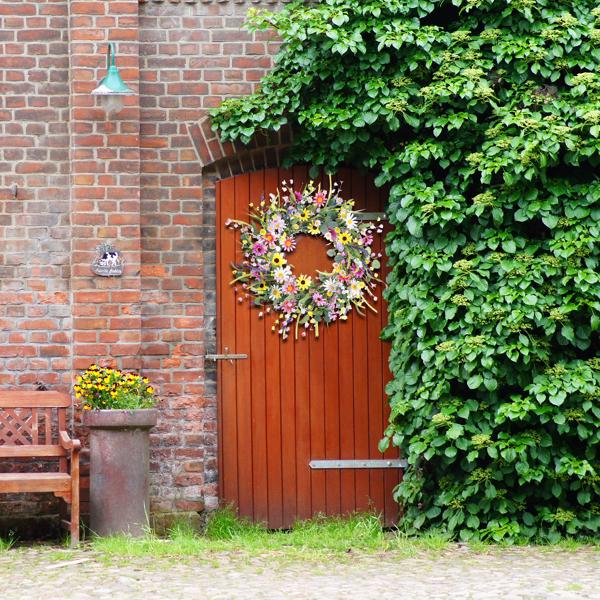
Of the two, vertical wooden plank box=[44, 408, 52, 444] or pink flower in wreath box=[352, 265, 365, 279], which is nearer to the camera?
vertical wooden plank box=[44, 408, 52, 444]

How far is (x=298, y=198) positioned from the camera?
8188mm

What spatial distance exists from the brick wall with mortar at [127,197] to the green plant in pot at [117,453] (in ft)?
1.16

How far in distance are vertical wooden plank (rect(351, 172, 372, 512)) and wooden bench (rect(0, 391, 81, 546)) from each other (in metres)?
2.01

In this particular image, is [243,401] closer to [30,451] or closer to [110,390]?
[110,390]

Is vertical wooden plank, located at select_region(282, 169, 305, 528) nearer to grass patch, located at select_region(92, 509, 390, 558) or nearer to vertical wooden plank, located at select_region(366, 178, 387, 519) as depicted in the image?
grass patch, located at select_region(92, 509, 390, 558)

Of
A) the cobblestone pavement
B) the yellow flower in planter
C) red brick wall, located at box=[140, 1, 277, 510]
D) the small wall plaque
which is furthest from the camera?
red brick wall, located at box=[140, 1, 277, 510]

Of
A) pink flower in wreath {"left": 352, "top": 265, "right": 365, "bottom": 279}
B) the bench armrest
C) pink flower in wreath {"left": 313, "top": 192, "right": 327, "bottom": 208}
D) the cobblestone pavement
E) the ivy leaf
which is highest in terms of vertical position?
pink flower in wreath {"left": 313, "top": 192, "right": 327, "bottom": 208}

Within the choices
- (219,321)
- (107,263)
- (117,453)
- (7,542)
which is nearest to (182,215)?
(107,263)

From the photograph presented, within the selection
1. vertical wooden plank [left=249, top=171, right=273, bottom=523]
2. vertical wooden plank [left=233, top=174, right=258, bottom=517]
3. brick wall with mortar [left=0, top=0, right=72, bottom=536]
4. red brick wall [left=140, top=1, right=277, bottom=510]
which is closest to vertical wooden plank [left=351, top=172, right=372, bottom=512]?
vertical wooden plank [left=249, top=171, right=273, bottom=523]

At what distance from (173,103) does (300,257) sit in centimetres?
140

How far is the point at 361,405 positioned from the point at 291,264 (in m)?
1.11

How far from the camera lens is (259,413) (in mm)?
8094

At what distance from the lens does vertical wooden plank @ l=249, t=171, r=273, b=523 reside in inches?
318

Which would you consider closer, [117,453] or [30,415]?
[117,453]
